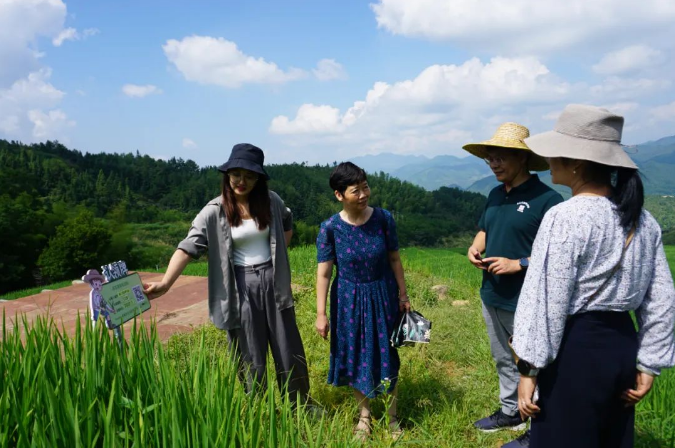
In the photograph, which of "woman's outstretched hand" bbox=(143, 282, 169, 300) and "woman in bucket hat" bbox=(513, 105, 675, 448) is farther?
"woman's outstretched hand" bbox=(143, 282, 169, 300)

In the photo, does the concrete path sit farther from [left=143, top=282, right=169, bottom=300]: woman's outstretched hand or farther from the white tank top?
[left=143, top=282, right=169, bottom=300]: woman's outstretched hand

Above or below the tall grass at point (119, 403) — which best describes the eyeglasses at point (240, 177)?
above

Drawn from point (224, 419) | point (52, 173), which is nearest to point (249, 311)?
point (224, 419)

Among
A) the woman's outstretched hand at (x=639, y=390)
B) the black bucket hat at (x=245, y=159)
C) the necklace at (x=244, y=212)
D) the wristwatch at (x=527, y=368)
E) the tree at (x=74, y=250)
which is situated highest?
the black bucket hat at (x=245, y=159)

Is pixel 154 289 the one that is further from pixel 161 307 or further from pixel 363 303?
pixel 161 307

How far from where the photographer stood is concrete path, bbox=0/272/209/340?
14.1ft

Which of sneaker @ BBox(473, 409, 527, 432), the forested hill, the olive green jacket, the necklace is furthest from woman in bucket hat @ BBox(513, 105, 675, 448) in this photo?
the forested hill

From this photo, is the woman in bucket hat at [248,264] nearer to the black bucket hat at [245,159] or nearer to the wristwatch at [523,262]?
the black bucket hat at [245,159]

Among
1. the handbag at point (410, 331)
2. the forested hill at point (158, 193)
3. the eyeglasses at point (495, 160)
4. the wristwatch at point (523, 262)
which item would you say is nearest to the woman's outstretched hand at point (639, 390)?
the wristwatch at point (523, 262)

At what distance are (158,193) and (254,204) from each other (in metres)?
72.4

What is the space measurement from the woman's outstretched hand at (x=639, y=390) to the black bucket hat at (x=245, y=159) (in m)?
1.67

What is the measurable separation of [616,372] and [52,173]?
226ft

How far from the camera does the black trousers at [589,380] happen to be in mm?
1294

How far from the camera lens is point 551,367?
53.4 inches
